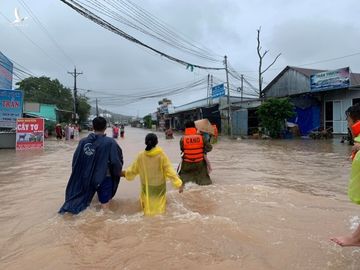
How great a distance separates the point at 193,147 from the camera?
834cm

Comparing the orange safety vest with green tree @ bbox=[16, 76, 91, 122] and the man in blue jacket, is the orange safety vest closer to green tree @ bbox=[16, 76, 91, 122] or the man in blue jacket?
the man in blue jacket

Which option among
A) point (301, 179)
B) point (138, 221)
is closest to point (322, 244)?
point (138, 221)

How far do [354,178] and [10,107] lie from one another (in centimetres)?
2212

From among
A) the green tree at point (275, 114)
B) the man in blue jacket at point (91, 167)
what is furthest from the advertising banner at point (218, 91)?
the man in blue jacket at point (91, 167)

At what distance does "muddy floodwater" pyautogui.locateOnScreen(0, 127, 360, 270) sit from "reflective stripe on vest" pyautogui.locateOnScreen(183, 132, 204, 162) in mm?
604

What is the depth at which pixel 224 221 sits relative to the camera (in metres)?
5.83

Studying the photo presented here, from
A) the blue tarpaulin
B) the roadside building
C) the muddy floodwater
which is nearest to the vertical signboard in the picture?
the muddy floodwater

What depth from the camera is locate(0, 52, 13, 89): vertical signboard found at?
27.4 m

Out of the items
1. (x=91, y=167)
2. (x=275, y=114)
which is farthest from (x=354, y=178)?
(x=275, y=114)

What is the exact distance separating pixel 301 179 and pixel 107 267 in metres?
7.31

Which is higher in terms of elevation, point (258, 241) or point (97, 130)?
point (97, 130)

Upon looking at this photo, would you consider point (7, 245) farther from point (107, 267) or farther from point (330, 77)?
point (330, 77)

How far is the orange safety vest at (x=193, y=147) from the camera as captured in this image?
27.3 feet

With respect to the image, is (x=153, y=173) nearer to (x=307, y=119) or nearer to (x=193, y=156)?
(x=193, y=156)
